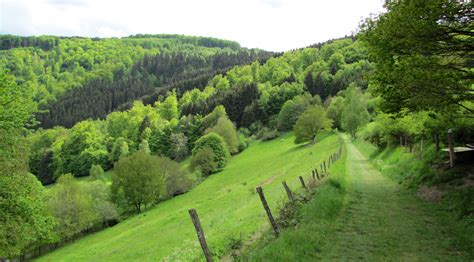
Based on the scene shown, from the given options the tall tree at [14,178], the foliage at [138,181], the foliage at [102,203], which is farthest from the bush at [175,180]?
the tall tree at [14,178]

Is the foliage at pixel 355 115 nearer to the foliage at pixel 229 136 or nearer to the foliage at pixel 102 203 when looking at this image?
the foliage at pixel 229 136

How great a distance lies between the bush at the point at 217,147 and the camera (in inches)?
3516

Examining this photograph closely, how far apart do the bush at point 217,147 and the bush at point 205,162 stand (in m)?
2.12

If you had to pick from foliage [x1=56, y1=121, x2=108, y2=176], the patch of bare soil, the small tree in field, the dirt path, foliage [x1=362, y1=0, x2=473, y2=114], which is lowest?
foliage [x1=56, y1=121, x2=108, y2=176]

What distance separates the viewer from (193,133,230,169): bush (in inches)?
3516

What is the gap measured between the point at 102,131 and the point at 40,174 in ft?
147

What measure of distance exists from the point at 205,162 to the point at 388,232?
236 feet

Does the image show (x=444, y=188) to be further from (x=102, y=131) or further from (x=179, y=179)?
(x=102, y=131)

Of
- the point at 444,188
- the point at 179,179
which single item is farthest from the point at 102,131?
the point at 444,188

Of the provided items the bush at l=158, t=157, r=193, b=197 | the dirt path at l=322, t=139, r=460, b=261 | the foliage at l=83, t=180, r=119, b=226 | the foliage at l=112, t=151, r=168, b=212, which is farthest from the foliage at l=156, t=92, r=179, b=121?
the dirt path at l=322, t=139, r=460, b=261

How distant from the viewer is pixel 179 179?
2940 inches

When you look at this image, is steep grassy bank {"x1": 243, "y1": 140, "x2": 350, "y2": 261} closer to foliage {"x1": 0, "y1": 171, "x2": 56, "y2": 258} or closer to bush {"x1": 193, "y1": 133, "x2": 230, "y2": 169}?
foliage {"x1": 0, "y1": 171, "x2": 56, "y2": 258}

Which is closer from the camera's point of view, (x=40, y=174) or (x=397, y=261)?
(x=397, y=261)

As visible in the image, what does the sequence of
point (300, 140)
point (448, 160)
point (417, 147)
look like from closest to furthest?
point (448, 160) < point (417, 147) < point (300, 140)
